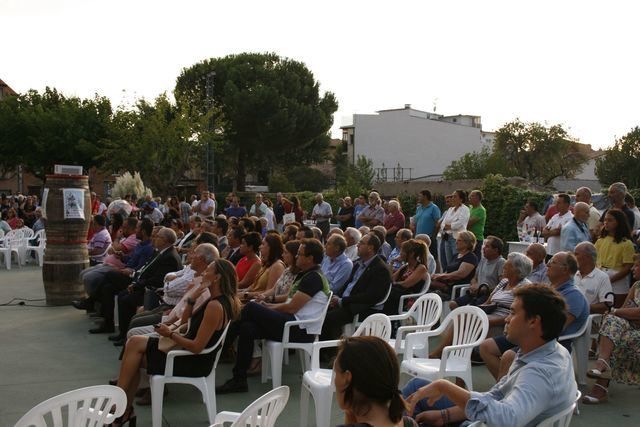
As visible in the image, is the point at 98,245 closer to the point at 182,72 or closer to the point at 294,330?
the point at 294,330

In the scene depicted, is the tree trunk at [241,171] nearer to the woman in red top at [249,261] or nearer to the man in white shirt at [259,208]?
the man in white shirt at [259,208]

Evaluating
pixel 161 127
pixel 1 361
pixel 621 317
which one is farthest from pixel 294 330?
pixel 161 127

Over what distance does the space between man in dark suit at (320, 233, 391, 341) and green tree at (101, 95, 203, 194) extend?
28506 mm

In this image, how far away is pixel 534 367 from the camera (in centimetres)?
307

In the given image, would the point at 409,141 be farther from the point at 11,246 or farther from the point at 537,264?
the point at 537,264

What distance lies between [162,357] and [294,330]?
53.7 inches

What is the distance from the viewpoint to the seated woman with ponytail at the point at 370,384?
2.39 m

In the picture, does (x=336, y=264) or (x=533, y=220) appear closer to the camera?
(x=336, y=264)

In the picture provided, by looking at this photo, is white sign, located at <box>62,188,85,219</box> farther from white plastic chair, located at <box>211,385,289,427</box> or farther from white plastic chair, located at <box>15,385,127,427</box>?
white plastic chair, located at <box>211,385,289,427</box>

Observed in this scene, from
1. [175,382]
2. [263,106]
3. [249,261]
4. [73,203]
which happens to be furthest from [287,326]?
[263,106]

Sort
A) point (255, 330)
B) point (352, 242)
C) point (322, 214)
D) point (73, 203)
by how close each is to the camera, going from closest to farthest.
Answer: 1. point (255, 330)
2. point (352, 242)
3. point (73, 203)
4. point (322, 214)

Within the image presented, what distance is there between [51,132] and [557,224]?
39.4 meters

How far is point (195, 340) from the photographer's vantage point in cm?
471

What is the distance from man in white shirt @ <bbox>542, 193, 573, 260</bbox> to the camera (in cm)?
859
